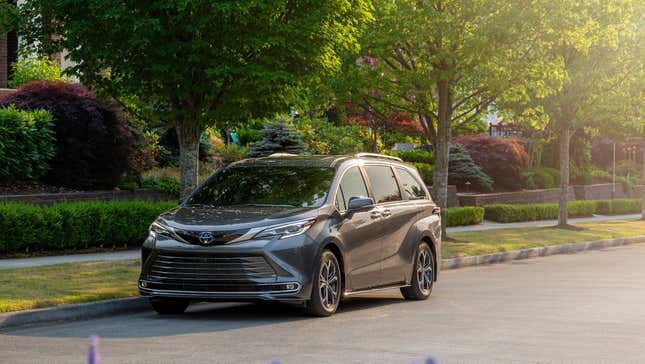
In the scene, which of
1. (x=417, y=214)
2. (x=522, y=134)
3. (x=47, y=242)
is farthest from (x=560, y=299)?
(x=522, y=134)

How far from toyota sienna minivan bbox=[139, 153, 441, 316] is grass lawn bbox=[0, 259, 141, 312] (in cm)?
120

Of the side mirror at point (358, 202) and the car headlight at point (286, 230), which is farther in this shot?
the side mirror at point (358, 202)

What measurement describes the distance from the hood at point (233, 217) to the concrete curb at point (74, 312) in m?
1.28

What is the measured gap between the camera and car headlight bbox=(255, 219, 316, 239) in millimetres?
11805

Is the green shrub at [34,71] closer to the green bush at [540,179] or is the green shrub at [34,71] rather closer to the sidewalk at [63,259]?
the sidewalk at [63,259]

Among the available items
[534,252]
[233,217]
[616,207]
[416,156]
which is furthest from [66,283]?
[616,207]

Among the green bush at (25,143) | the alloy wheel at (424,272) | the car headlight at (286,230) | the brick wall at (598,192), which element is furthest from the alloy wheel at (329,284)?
the brick wall at (598,192)

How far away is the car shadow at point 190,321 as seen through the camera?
36.1ft

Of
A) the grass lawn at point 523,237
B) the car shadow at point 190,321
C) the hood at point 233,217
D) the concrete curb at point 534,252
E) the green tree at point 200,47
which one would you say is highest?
the green tree at point 200,47

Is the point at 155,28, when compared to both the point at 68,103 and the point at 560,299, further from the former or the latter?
the point at 68,103

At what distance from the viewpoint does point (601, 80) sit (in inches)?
1270

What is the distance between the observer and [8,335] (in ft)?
35.7

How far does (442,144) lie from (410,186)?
1099 centimetres

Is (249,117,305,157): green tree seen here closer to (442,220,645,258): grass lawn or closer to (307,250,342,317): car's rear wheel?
(442,220,645,258): grass lawn
